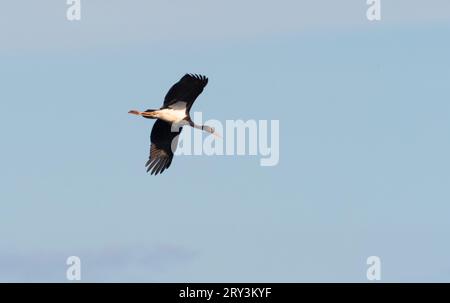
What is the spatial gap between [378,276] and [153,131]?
10.1 m

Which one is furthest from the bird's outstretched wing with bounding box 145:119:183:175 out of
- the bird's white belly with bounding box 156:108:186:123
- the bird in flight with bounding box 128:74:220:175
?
the bird's white belly with bounding box 156:108:186:123

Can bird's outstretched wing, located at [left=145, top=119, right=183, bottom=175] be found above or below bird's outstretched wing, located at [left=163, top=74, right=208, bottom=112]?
below

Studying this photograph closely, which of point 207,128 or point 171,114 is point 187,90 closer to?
point 171,114

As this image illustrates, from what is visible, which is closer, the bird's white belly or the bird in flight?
the bird in flight

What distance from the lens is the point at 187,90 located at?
194 feet

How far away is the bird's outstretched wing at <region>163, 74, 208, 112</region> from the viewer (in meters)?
58.8

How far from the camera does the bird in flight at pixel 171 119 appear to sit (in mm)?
59094

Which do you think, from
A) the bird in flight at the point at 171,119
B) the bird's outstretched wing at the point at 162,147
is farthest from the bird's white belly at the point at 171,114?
the bird's outstretched wing at the point at 162,147

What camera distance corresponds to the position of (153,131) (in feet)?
202

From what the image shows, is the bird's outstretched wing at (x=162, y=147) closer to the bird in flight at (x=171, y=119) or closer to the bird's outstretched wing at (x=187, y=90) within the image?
the bird in flight at (x=171, y=119)

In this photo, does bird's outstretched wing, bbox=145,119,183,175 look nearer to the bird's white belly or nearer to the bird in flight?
the bird in flight
